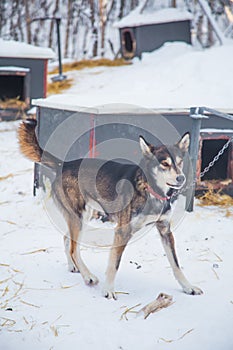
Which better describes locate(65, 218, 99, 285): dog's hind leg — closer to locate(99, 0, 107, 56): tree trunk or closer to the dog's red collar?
the dog's red collar

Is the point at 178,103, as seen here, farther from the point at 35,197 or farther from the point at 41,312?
the point at 41,312

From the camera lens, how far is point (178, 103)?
224 inches

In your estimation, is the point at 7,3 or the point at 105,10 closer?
the point at 105,10

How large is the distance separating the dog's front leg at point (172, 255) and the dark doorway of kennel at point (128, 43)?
8.24m

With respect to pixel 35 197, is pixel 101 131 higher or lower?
higher

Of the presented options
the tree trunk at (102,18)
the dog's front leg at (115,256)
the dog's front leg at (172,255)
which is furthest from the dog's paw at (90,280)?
the tree trunk at (102,18)

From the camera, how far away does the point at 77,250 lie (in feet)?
12.5

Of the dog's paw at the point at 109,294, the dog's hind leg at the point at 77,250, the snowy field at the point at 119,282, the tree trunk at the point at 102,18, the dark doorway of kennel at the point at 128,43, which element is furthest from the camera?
the tree trunk at the point at 102,18

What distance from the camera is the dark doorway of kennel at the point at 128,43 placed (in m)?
11.1

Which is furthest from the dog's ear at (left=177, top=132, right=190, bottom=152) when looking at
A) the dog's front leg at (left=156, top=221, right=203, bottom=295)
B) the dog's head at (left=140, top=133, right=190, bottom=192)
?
the dog's front leg at (left=156, top=221, right=203, bottom=295)

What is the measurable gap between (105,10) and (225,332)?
38.5ft

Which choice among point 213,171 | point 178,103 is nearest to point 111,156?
point 178,103

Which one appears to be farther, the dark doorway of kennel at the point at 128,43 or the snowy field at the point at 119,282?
the dark doorway of kennel at the point at 128,43

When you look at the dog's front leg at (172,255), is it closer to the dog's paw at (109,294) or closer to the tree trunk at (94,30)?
the dog's paw at (109,294)
